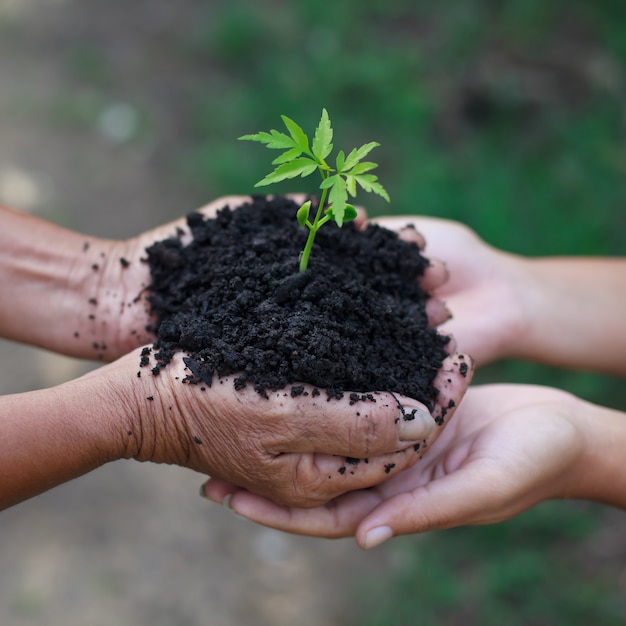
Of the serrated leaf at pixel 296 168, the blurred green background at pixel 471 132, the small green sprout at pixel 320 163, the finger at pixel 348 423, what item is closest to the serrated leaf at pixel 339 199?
the small green sprout at pixel 320 163

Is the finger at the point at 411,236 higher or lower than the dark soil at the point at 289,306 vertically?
higher

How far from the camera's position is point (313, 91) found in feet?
20.7

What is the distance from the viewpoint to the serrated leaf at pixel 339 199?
2232 mm

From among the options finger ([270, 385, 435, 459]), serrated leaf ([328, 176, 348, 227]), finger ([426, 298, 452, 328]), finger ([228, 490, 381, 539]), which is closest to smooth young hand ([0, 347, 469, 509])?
finger ([270, 385, 435, 459])

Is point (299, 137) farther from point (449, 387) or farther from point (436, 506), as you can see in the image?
point (436, 506)

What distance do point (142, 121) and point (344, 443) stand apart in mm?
5234

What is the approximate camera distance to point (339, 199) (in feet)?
7.43

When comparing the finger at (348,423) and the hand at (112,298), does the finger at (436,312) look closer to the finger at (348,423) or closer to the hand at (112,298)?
the finger at (348,423)

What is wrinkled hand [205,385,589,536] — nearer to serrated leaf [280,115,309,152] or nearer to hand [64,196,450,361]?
hand [64,196,450,361]

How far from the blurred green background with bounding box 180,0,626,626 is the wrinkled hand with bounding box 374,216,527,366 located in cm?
163

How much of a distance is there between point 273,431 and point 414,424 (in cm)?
51

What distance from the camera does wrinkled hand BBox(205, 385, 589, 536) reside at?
258 cm

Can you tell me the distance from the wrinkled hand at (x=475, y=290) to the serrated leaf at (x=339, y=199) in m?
1.08

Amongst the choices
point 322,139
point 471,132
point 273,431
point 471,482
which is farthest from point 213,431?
point 471,132
